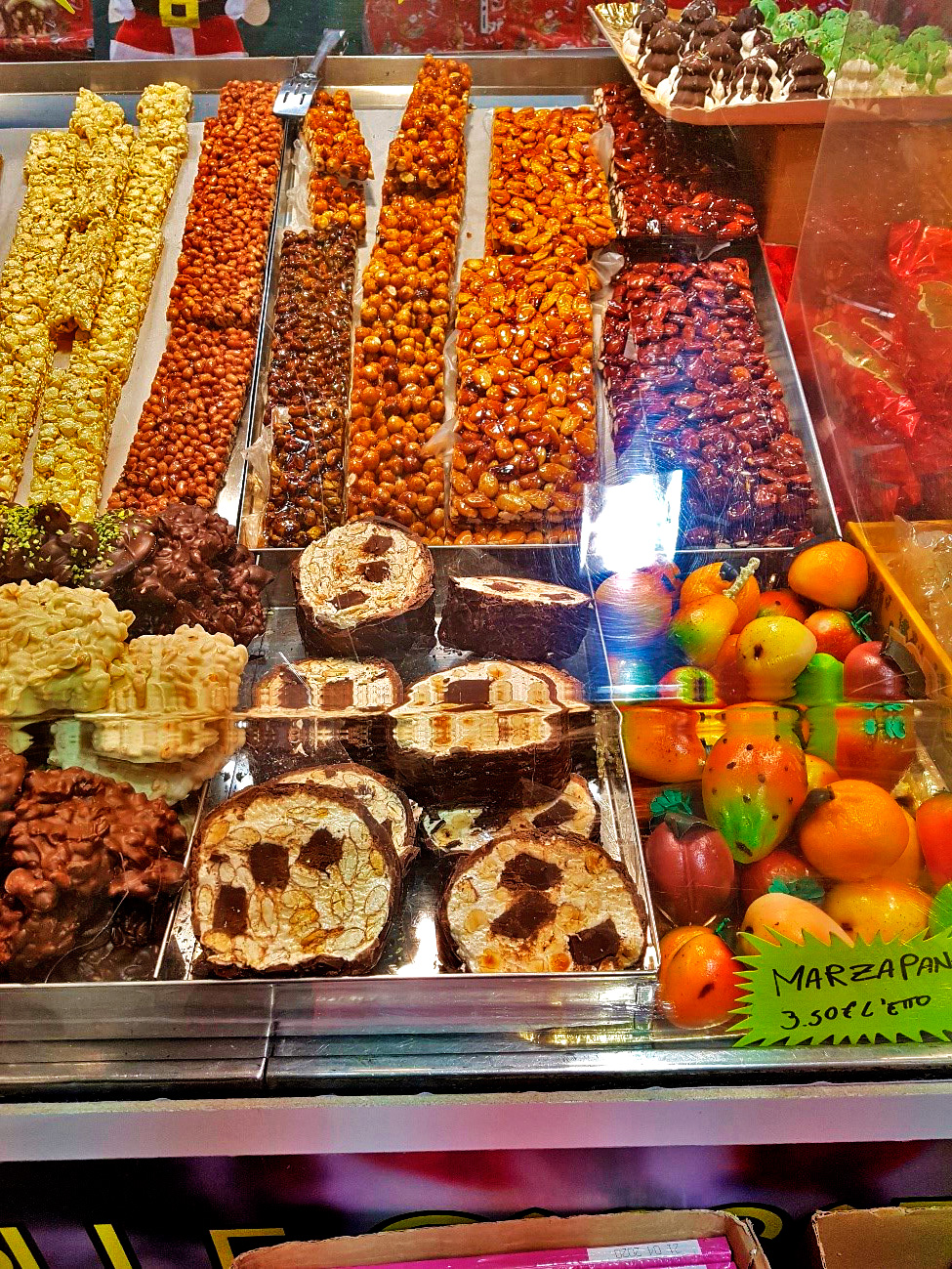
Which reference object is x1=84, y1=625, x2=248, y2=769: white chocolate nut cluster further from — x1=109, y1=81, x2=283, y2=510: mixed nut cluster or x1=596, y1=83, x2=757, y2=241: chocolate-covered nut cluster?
x1=596, y1=83, x2=757, y2=241: chocolate-covered nut cluster

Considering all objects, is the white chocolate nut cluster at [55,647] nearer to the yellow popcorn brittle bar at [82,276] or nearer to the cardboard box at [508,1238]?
the cardboard box at [508,1238]

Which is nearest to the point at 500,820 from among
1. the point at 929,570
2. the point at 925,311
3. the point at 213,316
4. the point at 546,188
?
the point at 929,570

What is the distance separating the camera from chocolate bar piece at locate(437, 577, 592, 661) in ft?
5.38

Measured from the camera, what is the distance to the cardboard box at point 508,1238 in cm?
133

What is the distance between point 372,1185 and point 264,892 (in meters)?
0.46

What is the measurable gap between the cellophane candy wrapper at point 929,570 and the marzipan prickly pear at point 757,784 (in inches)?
19.7

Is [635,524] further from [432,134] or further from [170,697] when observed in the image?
[432,134]

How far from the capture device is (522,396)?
2.46 m

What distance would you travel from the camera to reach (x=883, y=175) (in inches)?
95.7

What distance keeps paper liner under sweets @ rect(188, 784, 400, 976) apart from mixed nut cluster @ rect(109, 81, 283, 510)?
1.25 metres

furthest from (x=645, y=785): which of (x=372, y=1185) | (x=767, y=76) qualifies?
(x=767, y=76)

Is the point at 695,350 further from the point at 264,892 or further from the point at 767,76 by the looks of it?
the point at 264,892

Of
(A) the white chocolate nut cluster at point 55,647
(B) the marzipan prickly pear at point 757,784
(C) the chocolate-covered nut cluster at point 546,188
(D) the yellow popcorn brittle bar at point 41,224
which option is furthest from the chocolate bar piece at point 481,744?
(D) the yellow popcorn brittle bar at point 41,224

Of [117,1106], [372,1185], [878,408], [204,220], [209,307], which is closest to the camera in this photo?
[117,1106]
